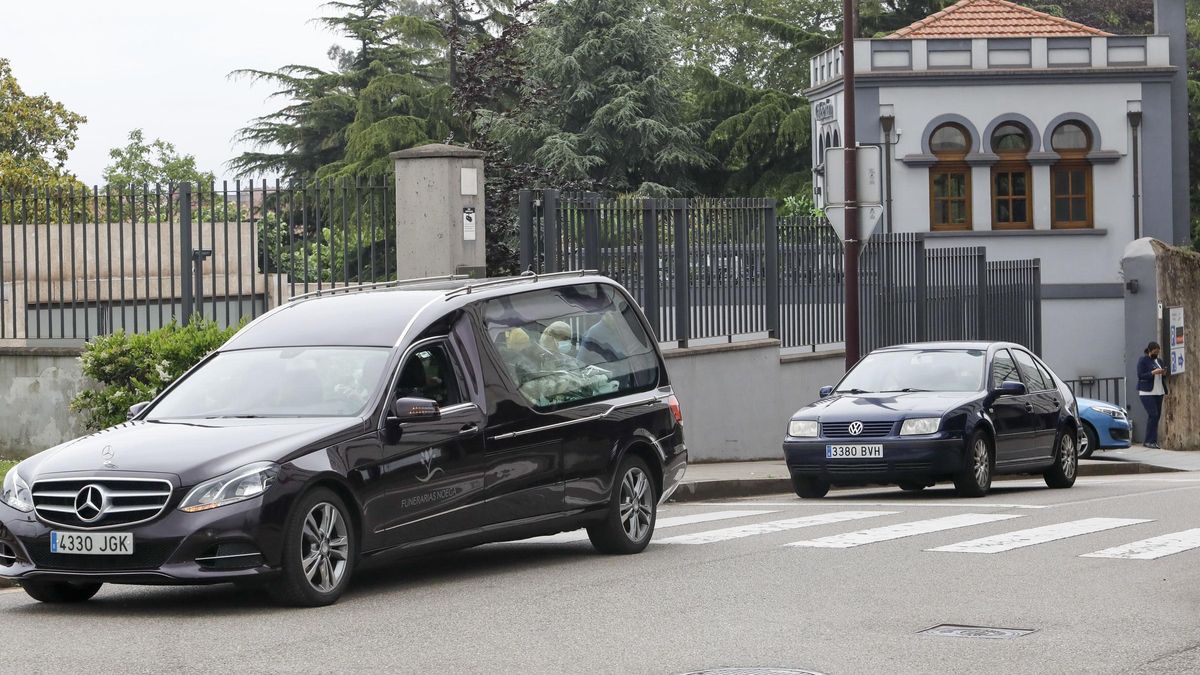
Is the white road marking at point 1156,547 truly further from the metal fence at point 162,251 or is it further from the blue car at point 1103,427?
the blue car at point 1103,427

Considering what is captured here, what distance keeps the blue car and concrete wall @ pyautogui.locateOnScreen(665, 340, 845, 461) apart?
542cm

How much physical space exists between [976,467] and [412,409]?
8.27 meters

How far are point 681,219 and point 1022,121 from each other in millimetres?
19747

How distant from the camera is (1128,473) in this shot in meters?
25.1

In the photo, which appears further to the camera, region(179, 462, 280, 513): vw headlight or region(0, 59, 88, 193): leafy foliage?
region(0, 59, 88, 193): leafy foliage

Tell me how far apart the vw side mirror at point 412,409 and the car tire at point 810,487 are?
7554 mm

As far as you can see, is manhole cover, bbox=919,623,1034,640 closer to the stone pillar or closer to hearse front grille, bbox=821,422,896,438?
hearse front grille, bbox=821,422,896,438

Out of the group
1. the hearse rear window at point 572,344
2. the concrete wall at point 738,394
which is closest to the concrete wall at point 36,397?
the concrete wall at point 738,394

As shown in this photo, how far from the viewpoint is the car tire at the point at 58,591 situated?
9.14 metres

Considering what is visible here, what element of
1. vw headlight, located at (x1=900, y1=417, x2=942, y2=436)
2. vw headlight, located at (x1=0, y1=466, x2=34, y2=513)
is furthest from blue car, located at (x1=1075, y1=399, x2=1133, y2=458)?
vw headlight, located at (x1=0, y1=466, x2=34, y2=513)

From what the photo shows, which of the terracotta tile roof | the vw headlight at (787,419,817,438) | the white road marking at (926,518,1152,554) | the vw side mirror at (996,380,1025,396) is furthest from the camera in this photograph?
the terracotta tile roof

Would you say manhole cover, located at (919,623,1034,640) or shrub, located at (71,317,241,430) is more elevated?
shrub, located at (71,317,241,430)

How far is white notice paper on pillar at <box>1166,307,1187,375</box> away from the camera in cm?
3083

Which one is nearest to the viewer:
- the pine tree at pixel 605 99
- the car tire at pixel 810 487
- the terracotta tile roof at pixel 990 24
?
the car tire at pixel 810 487
